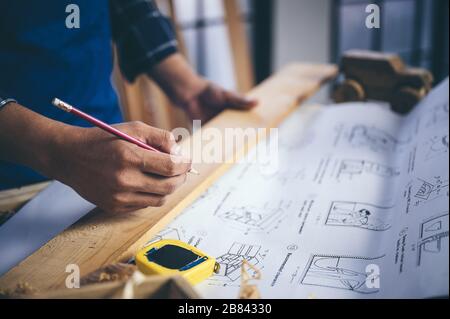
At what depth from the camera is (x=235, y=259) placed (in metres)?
0.60

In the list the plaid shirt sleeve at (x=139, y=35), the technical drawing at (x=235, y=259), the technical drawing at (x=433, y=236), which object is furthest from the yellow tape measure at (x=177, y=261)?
the plaid shirt sleeve at (x=139, y=35)

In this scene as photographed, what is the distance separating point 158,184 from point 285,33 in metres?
1.70

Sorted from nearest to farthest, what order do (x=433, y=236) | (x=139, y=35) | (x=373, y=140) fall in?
(x=433, y=236)
(x=373, y=140)
(x=139, y=35)

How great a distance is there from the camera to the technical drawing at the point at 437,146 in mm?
733

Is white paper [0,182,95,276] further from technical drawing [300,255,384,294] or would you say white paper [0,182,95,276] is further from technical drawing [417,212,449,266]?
technical drawing [417,212,449,266]

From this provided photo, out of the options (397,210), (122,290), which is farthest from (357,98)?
(122,290)

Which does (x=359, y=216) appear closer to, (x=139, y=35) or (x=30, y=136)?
(x=30, y=136)

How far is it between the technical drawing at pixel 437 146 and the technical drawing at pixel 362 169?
2.8 inches

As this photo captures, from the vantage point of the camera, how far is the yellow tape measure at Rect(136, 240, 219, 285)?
1.77 feet

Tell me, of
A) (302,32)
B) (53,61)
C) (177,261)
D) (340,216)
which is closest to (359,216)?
(340,216)

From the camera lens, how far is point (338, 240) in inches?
24.9

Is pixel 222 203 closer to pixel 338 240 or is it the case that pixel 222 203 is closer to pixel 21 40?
pixel 338 240

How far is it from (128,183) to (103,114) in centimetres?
40

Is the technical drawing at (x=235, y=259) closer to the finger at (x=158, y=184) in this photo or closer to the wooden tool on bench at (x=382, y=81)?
the finger at (x=158, y=184)
